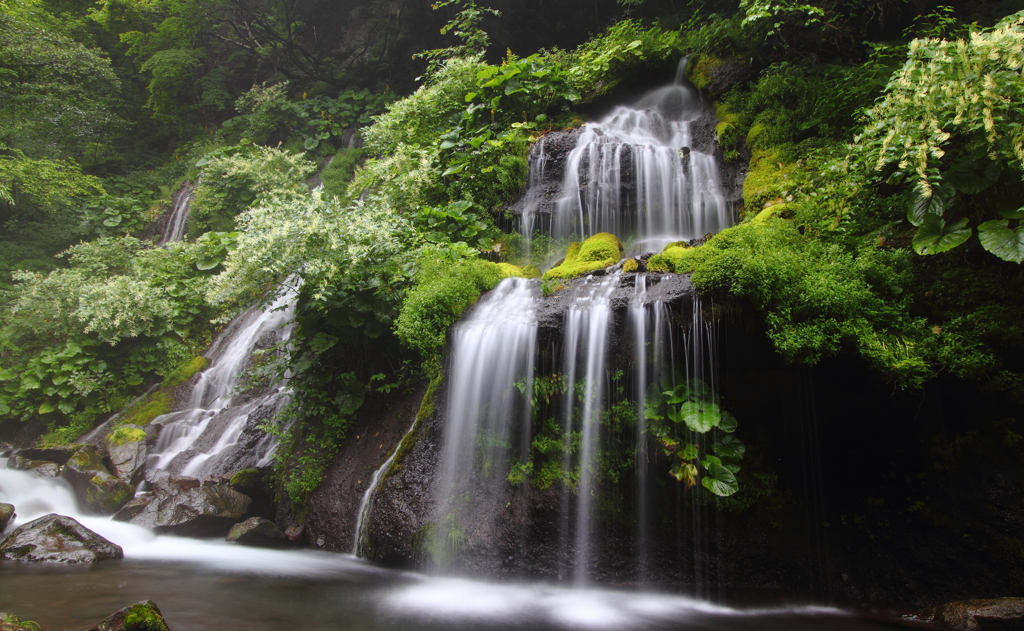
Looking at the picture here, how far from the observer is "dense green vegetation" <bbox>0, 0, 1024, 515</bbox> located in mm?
4223

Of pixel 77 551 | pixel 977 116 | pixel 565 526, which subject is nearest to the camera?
pixel 977 116

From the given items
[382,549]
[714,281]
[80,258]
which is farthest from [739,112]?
[80,258]

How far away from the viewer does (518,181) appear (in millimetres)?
8961

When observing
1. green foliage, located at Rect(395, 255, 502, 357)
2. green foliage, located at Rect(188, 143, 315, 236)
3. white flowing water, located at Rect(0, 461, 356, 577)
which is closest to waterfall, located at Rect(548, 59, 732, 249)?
green foliage, located at Rect(395, 255, 502, 357)

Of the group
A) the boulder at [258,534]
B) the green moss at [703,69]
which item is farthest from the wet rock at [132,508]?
the green moss at [703,69]

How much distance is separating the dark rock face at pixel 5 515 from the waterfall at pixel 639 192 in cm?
827

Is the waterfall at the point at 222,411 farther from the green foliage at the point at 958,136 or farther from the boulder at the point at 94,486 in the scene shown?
the green foliage at the point at 958,136

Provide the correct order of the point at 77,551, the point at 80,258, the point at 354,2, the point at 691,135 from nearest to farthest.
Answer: the point at 77,551 → the point at 691,135 → the point at 80,258 → the point at 354,2

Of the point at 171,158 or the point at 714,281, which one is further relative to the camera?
the point at 171,158

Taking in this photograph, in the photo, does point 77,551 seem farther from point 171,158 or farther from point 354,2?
point 354,2

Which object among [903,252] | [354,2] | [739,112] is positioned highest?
[354,2]

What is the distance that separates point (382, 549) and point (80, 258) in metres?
12.0

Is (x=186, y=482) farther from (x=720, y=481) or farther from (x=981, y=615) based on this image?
(x=981, y=615)

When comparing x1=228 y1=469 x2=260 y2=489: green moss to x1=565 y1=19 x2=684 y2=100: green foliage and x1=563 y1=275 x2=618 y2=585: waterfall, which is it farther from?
x1=565 y1=19 x2=684 y2=100: green foliage
